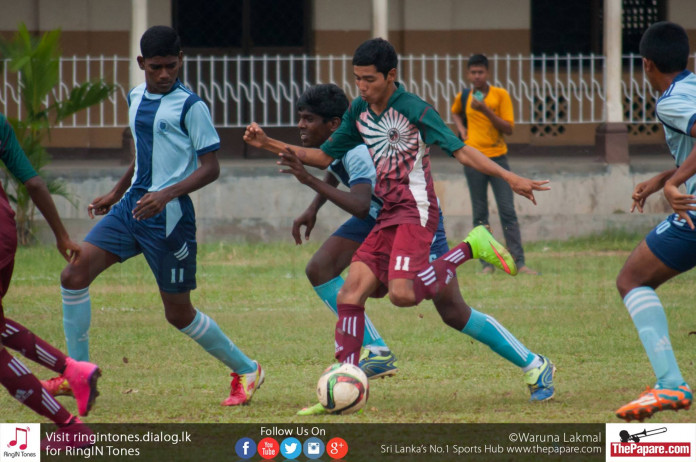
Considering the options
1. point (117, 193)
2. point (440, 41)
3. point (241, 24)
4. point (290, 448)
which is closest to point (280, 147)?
point (117, 193)

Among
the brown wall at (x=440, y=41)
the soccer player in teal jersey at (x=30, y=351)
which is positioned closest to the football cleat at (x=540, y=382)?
the soccer player in teal jersey at (x=30, y=351)

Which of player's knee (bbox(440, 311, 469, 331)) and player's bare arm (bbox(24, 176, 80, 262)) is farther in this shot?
player's knee (bbox(440, 311, 469, 331))

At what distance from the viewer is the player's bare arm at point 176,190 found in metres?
5.48

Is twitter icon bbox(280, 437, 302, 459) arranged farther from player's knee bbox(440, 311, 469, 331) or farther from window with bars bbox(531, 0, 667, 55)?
window with bars bbox(531, 0, 667, 55)

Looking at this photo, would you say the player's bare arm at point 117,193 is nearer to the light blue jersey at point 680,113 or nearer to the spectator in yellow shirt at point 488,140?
the light blue jersey at point 680,113

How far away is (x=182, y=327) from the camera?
228 inches

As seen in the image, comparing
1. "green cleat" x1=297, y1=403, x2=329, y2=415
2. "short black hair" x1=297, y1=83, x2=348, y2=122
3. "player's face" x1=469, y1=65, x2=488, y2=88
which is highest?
"player's face" x1=469, y1=65, x2=488, y2=88

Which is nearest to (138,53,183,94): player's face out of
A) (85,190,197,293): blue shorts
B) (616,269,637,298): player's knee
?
(85,190,197,293): blue shorts

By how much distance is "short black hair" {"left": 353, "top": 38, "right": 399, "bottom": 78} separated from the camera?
5.49m

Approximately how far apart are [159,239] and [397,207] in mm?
1295

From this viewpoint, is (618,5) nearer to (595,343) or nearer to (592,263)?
(592,263)

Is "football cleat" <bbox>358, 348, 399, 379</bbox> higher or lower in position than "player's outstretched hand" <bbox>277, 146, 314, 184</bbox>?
lower

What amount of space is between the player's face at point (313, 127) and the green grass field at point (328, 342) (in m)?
1.46

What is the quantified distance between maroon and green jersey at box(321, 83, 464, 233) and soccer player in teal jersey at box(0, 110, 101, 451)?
65.6 inches
